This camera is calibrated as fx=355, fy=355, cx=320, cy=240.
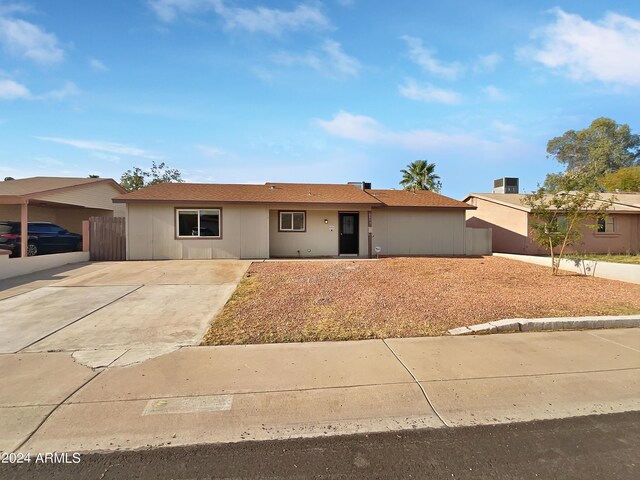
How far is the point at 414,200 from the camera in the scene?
18438 millimetres

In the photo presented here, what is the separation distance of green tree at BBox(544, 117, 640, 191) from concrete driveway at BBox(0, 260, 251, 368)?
53.2m

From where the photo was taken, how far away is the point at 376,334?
5750 mm

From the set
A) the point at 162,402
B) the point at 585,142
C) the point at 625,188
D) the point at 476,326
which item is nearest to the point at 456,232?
the point at 476,326

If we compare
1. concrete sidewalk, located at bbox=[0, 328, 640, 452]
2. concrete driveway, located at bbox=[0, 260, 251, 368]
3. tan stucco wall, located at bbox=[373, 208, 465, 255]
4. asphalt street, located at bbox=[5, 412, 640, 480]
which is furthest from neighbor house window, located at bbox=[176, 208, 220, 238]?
asphalt street, located at bbox=[5, 412, 640, 480]

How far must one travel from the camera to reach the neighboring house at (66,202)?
17531 millimetres

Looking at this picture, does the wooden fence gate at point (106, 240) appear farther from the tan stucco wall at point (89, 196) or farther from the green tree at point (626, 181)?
the green tree at point (626, 181)

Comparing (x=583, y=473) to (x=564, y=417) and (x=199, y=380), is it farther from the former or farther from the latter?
(x=199, y=380)

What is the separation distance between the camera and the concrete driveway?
5.31 m

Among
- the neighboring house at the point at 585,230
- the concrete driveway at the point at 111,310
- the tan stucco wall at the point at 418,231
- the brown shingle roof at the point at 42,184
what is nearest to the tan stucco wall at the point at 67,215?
the brown shingle roof at the point at 42,184

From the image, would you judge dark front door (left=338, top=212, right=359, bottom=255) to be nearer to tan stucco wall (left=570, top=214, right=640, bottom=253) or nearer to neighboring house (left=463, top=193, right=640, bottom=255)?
neighboring house (left=463, top=193, right=640, bottom=255)

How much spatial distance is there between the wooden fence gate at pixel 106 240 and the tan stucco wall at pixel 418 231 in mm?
11446

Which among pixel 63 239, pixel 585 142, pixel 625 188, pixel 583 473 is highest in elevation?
pixel 585 142

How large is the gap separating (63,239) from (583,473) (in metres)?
20.2

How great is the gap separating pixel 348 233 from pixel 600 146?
51.0m
